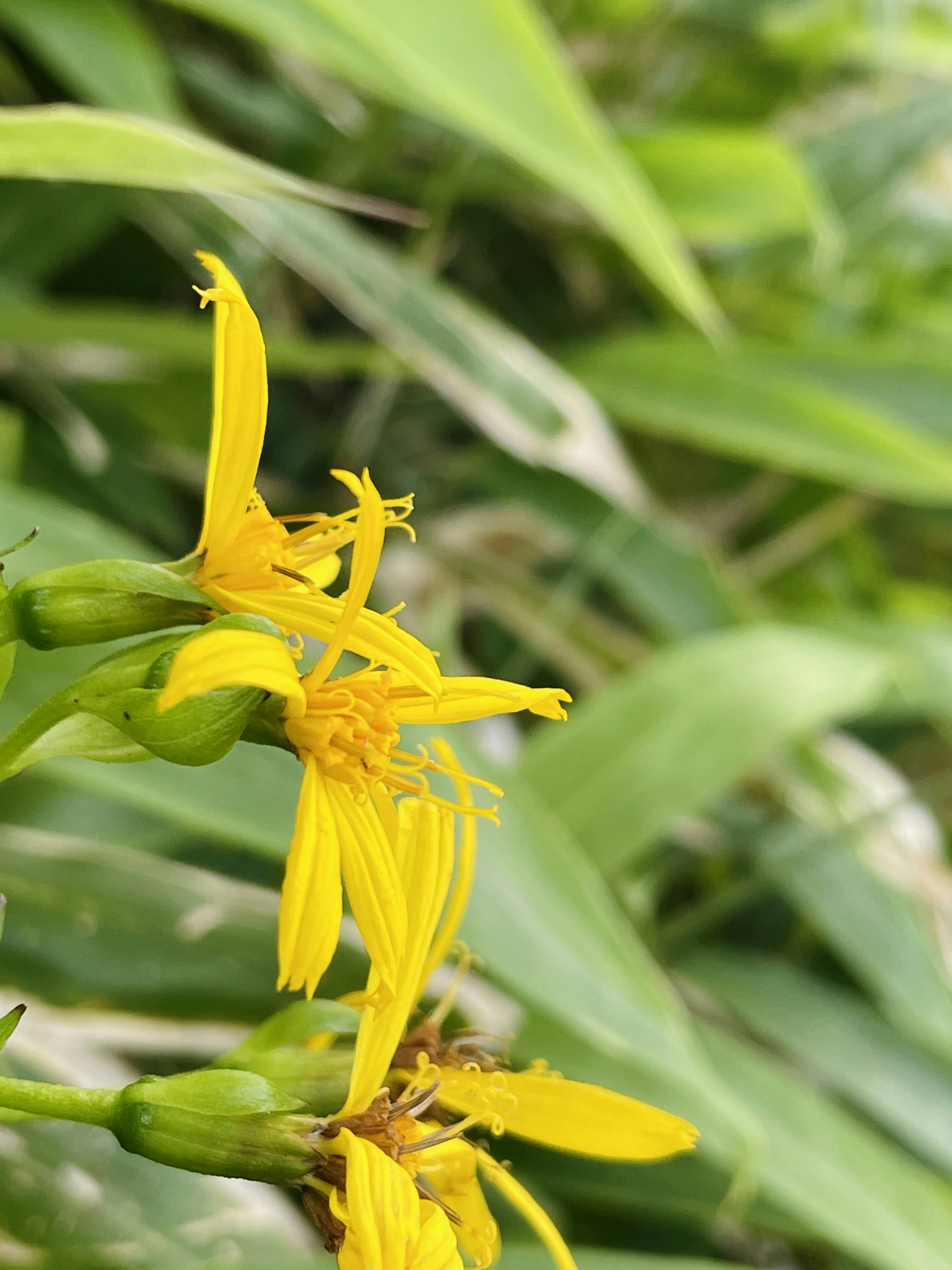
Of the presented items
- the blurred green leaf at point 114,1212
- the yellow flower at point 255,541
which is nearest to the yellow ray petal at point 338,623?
the yellow flower at point 255,541

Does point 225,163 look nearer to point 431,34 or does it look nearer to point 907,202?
point 431,34

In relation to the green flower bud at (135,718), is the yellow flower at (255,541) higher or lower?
higher

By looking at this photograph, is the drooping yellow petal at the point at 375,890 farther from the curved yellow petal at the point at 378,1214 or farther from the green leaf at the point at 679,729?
the green leaf at the point at 679,729

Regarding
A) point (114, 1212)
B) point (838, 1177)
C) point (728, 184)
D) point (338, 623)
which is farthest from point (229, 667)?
point (728, 184)

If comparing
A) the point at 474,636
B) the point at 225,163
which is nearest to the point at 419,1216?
the point at 225,163

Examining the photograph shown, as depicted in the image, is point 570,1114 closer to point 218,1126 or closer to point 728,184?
point 218,1126

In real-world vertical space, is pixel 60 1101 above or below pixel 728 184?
below

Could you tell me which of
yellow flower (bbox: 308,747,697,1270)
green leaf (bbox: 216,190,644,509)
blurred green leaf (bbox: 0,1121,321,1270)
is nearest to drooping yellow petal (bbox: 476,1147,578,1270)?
yellow flower (bbox: 308,747,697,1270)
